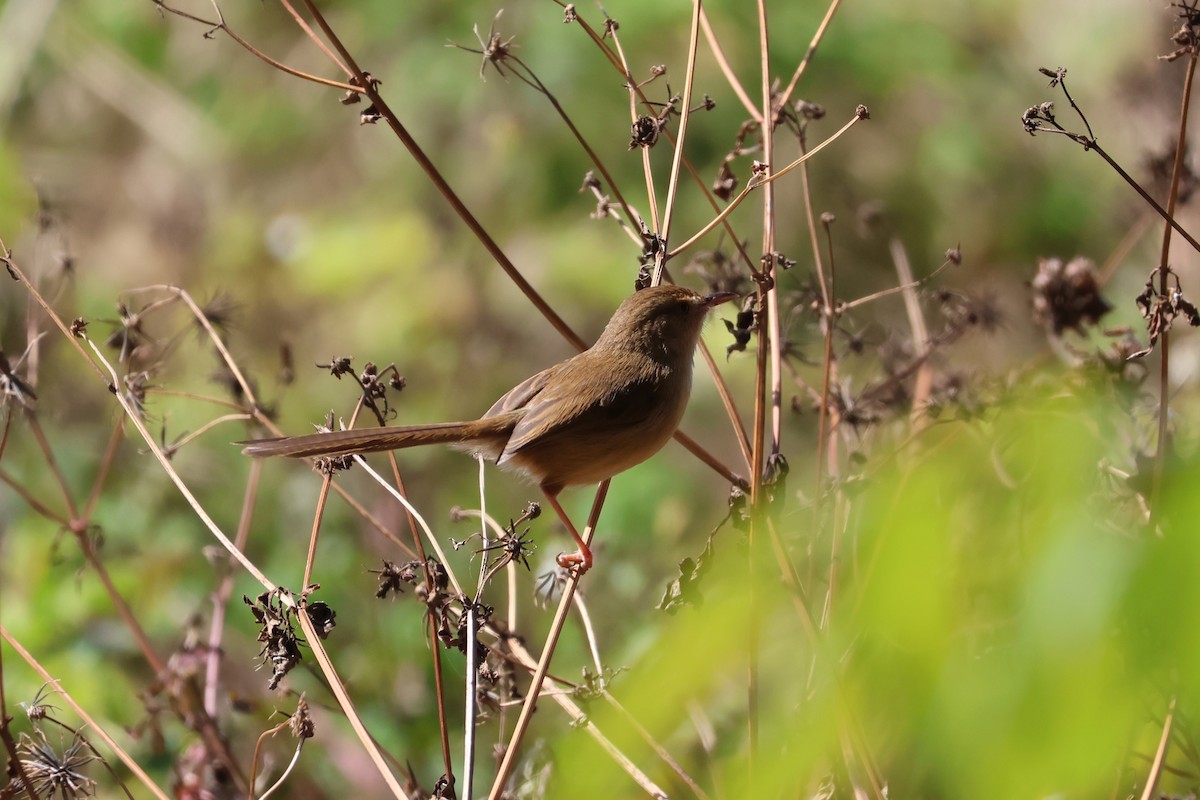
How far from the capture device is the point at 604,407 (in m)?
3.01

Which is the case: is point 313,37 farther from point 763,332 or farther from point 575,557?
point 575,557

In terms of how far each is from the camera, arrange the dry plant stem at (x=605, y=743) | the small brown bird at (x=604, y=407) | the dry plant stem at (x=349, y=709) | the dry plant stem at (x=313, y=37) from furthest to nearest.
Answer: the small brown bird at (x=604, y=407) → the dry plant stem at (x=313, y=37) → the dry plant stem at (x=349, y=709) → the dry plant stem at (x=605, y=743)

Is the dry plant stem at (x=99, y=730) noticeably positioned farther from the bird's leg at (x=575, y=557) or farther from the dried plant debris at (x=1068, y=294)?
the dried plant debris at (x=1068, y=294)

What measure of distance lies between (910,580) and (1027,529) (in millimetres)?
225

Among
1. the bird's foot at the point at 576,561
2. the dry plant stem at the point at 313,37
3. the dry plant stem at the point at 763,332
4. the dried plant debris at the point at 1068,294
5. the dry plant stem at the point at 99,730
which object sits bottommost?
the dry plant stem at the point at 99,730

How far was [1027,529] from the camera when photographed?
1.01m

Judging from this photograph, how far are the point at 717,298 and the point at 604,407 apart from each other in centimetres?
42

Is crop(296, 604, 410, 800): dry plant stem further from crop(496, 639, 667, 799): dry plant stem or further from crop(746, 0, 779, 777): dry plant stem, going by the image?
crop(746, 0, 779, 777): dry plant stem

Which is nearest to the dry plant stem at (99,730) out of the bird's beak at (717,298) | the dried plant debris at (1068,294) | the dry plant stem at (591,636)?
the dry plant stem at (591,636)

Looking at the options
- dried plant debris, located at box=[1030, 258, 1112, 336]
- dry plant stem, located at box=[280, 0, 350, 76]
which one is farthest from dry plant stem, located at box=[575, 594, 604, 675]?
dried plant debris, located at box=[1030, 258, 1112, 336]

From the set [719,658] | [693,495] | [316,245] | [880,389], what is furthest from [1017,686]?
[316,245]

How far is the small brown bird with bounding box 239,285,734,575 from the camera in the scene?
115 inches

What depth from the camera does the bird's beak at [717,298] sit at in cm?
276

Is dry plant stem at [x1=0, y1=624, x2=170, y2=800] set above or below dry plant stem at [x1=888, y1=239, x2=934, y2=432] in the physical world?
below
